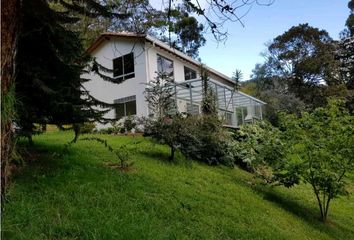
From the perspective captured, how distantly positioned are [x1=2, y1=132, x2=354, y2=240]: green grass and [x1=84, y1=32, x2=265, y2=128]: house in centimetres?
1053

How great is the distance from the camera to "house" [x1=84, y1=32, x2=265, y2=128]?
2183 centimetres

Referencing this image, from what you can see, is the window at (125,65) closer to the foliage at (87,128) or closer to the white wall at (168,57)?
the white wall at (168,57)

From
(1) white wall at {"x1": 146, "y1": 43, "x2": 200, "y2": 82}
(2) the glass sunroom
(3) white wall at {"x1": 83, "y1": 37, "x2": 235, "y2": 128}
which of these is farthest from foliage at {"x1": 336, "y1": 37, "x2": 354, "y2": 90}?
(3) white wall at {"x1": 83, "y1": 37, "x2": 235, "y2": 128}

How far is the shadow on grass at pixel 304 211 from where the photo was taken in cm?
893

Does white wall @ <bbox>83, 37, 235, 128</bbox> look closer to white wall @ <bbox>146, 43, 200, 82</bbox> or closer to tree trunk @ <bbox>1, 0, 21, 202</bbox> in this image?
white wall @ <bbox>146, 43, 200, 82</bbox>

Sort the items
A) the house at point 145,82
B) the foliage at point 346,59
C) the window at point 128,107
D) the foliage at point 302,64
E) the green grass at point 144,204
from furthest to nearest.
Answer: the foliage at point 346,59 → the foliage at point 302,64 → the window at point 128,107 → the house at point 145,82 → the green grass at point 144,204

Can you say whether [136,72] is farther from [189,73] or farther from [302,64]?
[302,64]

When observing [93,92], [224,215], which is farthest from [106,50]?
[224,215]

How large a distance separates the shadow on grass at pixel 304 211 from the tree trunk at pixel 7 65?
7.66 metres

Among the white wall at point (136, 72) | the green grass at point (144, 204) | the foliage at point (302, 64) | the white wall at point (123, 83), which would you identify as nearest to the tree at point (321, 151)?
the green grass at point (144, 204)

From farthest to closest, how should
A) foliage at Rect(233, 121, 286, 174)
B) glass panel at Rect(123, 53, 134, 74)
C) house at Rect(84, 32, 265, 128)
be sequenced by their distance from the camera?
glass panel at Rect(123, 53, 134, 74) → house at Rect(84, 32, 265, 128) → foliage at Rect(233, 121, 286, 174)

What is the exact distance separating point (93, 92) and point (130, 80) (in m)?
3.07

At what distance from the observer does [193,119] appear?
41.0 ft

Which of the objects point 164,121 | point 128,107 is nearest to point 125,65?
point 128,107
